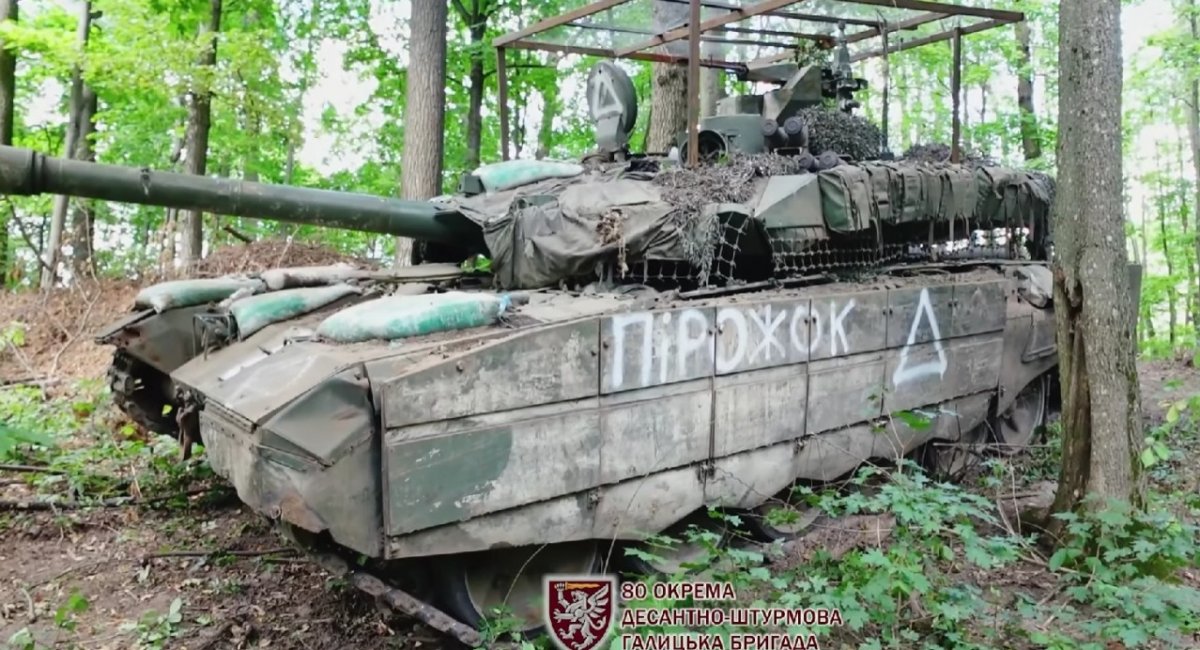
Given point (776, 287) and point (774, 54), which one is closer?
point (776, 287)

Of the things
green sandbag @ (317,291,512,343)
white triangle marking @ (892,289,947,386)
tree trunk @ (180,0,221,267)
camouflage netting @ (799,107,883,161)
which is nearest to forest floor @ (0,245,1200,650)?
green sandbag @ (317,291,512,343)

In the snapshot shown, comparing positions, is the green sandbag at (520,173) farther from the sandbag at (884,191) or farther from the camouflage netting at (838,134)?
the sandbag at (884,191)

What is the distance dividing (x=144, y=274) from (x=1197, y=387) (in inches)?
512

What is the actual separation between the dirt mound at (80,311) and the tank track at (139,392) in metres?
4.47

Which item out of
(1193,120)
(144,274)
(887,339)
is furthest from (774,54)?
(1193,120)

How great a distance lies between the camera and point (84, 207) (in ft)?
47.2

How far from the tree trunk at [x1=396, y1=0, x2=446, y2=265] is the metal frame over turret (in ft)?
8.12

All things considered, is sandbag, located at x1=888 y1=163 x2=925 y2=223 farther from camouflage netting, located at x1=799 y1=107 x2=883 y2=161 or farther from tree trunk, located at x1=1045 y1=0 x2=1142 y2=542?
tree trunk, located at x1=1045 y1=0 x2=1142 y2=542

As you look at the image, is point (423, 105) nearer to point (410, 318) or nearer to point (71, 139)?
point (410, 318)

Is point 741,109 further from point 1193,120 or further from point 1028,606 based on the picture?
point 1193,120

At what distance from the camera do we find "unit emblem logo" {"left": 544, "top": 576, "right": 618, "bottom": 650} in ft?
14.6

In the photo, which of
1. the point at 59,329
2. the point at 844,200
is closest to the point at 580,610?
the point at 844,200

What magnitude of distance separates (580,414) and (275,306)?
2.15m

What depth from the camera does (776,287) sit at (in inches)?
240
